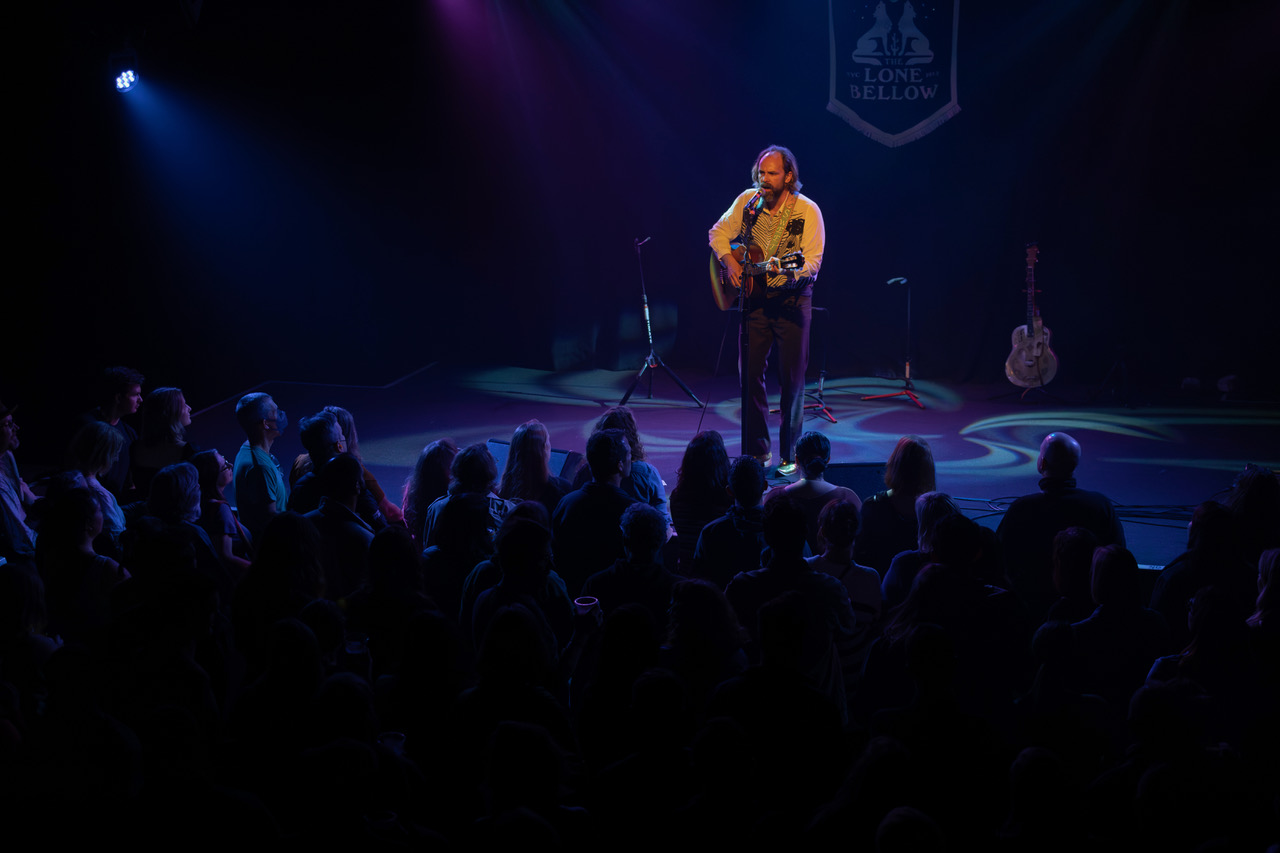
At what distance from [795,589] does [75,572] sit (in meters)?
2.29

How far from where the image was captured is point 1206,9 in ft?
28.9

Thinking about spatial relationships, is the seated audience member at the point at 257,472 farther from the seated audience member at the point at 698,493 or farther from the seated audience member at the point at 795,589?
the seated audience member at the point at 795,589

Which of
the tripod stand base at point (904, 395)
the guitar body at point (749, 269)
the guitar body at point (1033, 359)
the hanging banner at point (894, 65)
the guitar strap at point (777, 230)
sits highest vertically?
the hanging banner at point (894, 65)

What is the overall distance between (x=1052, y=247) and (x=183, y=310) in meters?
8.48

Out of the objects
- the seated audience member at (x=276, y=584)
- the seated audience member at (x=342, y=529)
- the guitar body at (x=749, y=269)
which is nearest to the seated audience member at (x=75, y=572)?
the seated audience member at (x=276, y=584)

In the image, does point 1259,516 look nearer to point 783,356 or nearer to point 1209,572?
point 1209,572

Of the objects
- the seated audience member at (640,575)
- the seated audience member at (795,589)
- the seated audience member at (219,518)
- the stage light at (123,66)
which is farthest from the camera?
the stage light at (123,66)

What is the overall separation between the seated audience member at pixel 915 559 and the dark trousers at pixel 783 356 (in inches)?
103

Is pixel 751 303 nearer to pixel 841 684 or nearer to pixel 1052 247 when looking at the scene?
pixel 841 684

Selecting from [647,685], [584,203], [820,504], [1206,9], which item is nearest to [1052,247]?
[1206,9]

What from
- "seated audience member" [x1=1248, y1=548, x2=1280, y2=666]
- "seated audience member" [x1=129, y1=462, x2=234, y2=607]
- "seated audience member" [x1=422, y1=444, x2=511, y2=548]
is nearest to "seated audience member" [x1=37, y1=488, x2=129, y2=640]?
"seated audience member" [x1=129, y1=462, x2=234, y2=607]

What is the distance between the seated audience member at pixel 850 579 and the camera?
3.01 m

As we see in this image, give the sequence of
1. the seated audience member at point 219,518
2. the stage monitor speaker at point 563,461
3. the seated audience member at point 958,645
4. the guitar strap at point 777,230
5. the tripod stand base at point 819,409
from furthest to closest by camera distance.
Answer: the tripod stand base at point 819,409 < the guitar strap at point 777,230 < the stage monitor speaker at point 563,461 < the seated audience member at point 219,518 < the seated audience member at point 958,645

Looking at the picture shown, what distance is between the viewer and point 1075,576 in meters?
2.82
